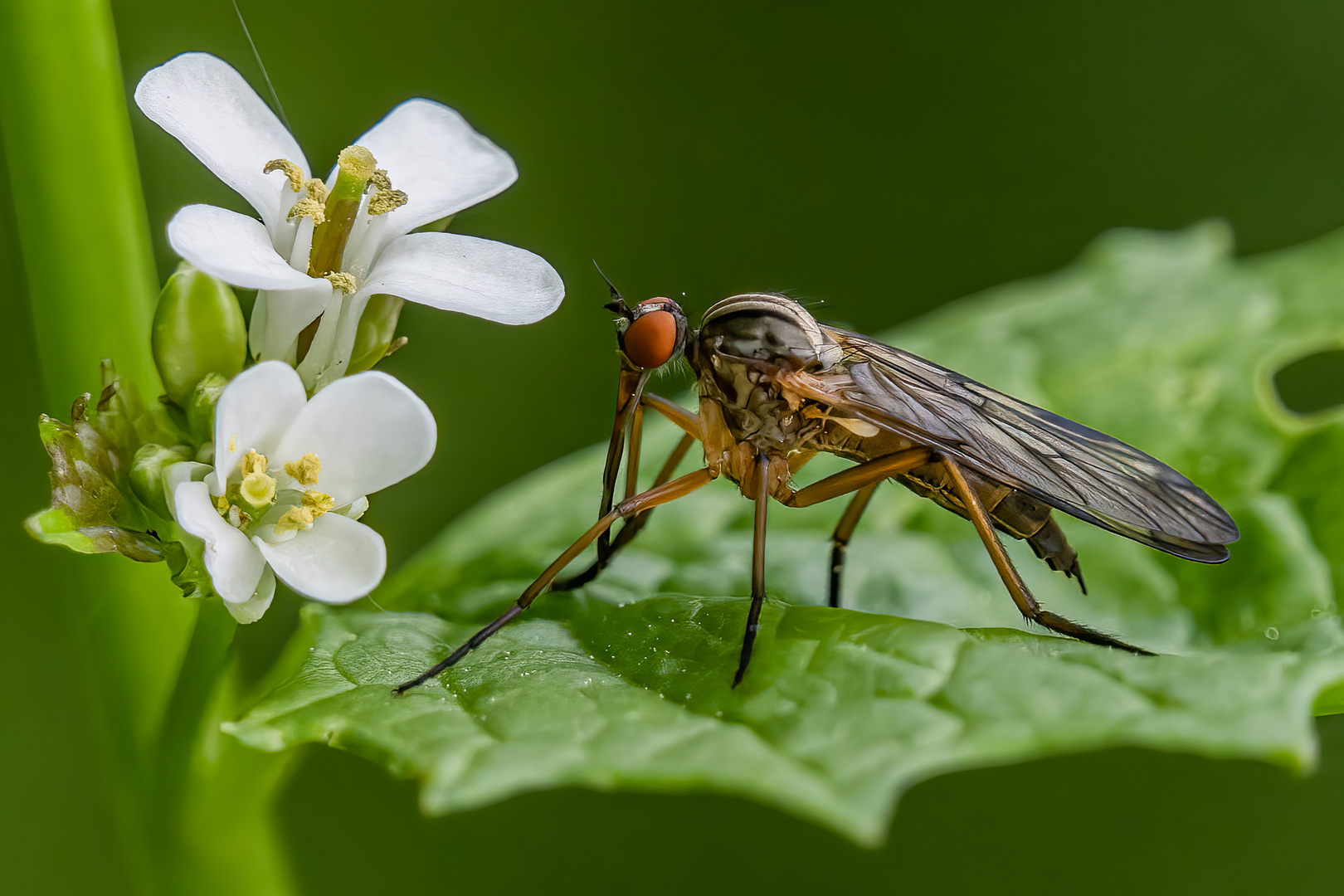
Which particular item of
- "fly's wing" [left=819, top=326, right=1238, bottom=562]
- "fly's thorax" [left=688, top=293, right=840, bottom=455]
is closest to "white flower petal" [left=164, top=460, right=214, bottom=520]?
"fly's thorax" [left=688, top=293, right=840, bottom=455]

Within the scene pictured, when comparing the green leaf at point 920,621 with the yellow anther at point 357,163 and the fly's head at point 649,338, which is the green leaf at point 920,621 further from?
the yellow anther at point 357,163

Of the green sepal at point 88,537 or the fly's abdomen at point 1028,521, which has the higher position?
the fly's abdomen at point 1028,521

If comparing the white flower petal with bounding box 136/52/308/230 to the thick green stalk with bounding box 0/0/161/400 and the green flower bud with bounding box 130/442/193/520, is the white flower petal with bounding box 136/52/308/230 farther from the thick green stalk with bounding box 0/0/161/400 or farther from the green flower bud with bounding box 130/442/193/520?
the green flower bud with bounding box 130/442/193/520

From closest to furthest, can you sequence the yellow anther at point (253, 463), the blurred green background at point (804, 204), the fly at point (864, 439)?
the yellow anther at point (253, 463) < the fly at point (864, 439) < the blurred green background at point (804, 204)

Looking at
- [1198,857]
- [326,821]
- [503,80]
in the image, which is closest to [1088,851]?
[1198,857]

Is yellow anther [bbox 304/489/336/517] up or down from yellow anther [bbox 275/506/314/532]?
up

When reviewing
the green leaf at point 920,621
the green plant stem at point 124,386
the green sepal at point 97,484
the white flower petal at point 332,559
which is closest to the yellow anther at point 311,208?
the green plant stem at point 124,386

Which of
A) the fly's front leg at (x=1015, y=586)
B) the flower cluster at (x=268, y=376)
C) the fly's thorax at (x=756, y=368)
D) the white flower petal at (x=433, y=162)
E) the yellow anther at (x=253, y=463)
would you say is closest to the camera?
the flower cluster at (x=268, y=376)

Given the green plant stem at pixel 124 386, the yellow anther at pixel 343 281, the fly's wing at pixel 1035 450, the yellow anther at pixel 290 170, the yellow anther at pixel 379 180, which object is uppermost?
the fly's wing at pixel 1035 450
